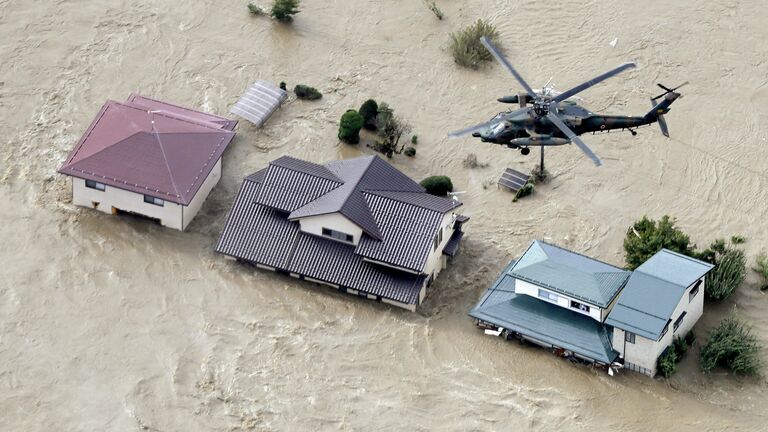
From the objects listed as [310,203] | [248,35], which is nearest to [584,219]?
[310,203]

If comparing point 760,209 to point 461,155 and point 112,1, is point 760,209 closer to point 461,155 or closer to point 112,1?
point 461,155

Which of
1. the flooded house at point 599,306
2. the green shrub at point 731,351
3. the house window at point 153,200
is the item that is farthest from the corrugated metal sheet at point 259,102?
the green shrub at point 731,351

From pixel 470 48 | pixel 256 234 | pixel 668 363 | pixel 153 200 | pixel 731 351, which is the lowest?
pixel 153 200

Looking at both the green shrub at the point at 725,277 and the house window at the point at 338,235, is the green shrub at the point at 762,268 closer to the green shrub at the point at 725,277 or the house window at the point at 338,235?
the green shrub at the point at 725,277

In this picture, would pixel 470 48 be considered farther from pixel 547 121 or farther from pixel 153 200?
pixel 153 200

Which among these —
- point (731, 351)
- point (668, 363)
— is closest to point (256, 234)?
point (668, 363)

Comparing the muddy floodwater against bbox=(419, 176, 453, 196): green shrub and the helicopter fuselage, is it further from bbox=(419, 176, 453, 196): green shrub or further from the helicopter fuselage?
the helicopter fuselage

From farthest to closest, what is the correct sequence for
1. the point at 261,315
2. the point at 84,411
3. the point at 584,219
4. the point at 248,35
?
the point at 248,35, the point at 584,219, the point at 261,315, the point at 84,411
